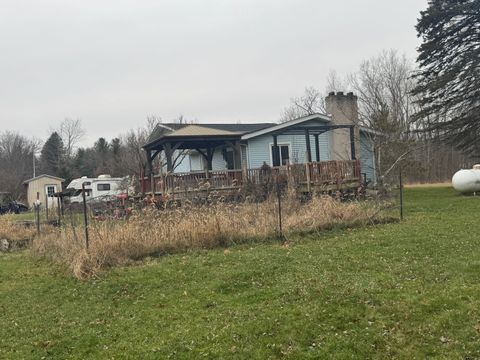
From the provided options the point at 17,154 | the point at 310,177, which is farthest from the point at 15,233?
the point at 17,154

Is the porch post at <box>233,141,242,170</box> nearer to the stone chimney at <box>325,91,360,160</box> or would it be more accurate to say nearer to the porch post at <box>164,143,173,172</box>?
the porch post at <box>164,143,173,172</box>

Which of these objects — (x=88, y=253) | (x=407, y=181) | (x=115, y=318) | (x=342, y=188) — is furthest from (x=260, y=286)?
(x=407, y=181)

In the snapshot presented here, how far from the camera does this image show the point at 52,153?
6588cm

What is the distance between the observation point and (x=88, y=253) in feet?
26.0

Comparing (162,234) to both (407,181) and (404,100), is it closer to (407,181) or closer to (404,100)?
(407,181)

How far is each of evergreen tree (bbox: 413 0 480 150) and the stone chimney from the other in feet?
10.5

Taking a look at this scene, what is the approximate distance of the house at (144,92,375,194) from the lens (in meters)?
20.6

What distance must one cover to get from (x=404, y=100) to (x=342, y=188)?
2683 cm

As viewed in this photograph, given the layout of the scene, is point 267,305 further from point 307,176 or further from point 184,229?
point 307,176

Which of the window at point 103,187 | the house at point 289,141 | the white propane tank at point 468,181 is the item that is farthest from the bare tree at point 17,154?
the white propane tank at point 468,181

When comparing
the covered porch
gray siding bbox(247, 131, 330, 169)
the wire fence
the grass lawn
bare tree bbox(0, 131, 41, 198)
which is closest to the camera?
the grass lawn

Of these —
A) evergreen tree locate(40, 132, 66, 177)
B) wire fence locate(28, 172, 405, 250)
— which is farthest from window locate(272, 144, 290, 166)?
evergreen tree locate(40, 132, 66, 177)

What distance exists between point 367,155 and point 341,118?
238cm

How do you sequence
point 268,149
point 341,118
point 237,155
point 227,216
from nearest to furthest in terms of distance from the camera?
point 227,216, point 237,155, point 268,149, point 341,118
